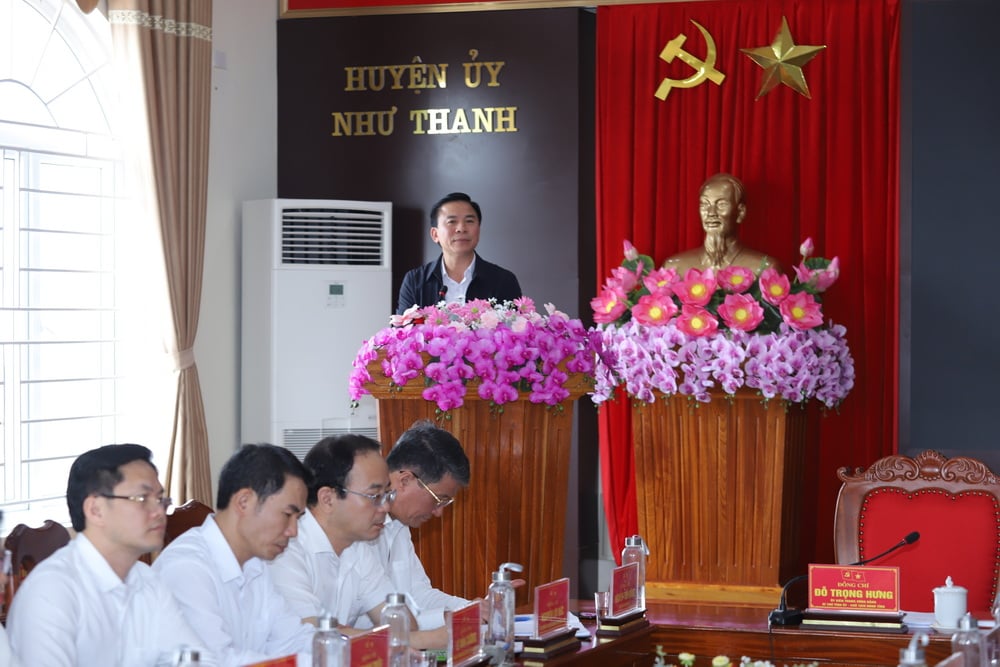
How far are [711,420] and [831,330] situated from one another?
0.62 meters

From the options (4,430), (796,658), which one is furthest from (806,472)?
(4,430)

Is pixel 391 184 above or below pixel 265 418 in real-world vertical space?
above

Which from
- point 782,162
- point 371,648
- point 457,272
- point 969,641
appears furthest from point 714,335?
point 371,648

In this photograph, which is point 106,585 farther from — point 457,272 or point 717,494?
point 457,272

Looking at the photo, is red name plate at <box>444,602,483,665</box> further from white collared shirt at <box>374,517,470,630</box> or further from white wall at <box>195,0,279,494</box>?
white wall at <box>195,0,279,494</box>

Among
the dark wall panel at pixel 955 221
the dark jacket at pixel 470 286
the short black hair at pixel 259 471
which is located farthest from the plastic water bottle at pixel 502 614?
the dark wall panel at pixel 955 221

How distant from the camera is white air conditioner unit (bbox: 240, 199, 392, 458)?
5.84m

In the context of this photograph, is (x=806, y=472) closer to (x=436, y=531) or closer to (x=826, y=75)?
(x=826, y=75)

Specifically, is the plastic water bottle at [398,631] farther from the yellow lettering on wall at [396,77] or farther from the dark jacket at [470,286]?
the yellow lettering on wall at [396,77]

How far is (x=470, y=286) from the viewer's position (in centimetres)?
509

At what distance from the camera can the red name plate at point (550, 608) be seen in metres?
2.79

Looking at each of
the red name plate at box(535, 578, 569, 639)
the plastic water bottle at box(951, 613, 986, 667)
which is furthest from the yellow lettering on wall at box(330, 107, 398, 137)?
the plastic water bottle at box(951, 613, 986, 667)

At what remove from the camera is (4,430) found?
493 centimetres

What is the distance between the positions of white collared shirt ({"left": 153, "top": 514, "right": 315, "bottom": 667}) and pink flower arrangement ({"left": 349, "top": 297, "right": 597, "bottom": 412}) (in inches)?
38.1
